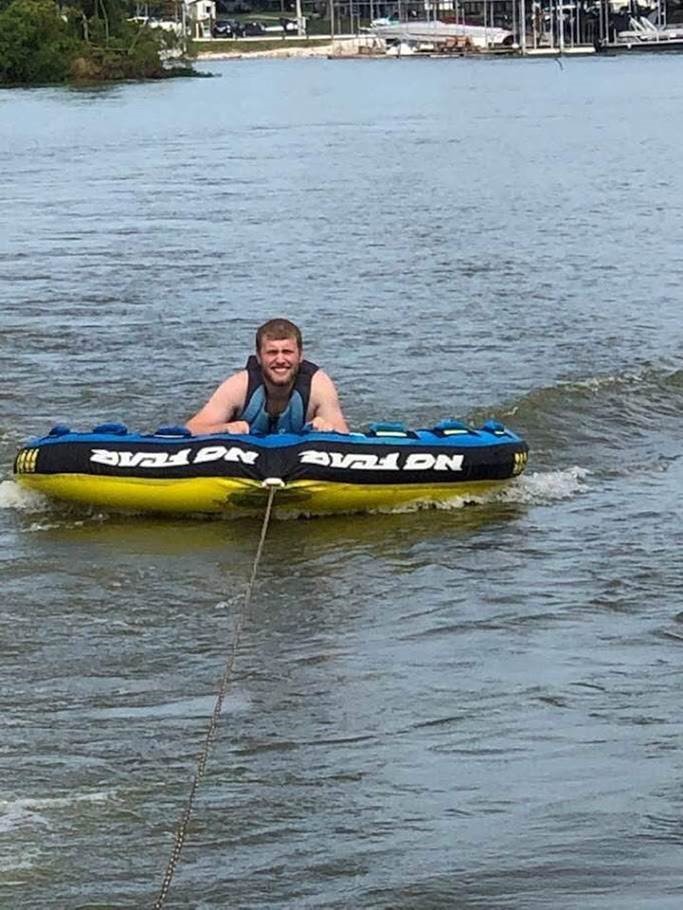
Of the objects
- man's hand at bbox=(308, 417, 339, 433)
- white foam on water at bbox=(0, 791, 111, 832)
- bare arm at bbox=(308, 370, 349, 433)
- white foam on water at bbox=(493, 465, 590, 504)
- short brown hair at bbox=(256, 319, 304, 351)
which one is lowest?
white foam on water at bbox=(493, 465, 590, 504)

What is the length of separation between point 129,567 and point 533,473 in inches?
125

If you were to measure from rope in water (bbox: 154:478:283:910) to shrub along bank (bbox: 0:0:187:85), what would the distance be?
8914 centimetres

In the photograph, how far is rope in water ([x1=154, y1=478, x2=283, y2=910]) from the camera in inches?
238

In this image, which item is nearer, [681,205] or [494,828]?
[494,828]

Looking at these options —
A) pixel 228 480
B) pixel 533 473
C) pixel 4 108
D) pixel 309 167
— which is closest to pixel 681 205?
pixel 309 167

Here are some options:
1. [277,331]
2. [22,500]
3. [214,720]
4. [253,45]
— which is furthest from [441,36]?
[214,720]

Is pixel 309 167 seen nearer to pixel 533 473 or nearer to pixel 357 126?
pixel 357 126

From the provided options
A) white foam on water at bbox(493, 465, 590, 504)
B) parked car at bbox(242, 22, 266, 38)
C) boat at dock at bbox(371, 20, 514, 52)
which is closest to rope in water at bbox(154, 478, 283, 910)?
white foam on water at bbox(493, 465, 590, 504)

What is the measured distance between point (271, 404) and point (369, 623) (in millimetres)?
2288

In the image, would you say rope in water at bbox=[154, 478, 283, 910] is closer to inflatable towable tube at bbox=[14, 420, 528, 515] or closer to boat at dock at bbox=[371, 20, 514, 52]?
inflatable towable tube at bbox=[14, 420, 528, 515]

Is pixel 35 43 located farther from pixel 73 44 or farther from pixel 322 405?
pixel 322 405

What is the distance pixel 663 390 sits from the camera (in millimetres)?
15531

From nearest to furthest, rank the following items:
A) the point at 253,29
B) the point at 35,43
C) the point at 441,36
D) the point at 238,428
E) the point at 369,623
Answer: the point at 369,623 → the point at 238,428 → the point at 35,43 → the point at 441,36 → the point at 253,29

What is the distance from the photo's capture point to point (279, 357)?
10625 mm
